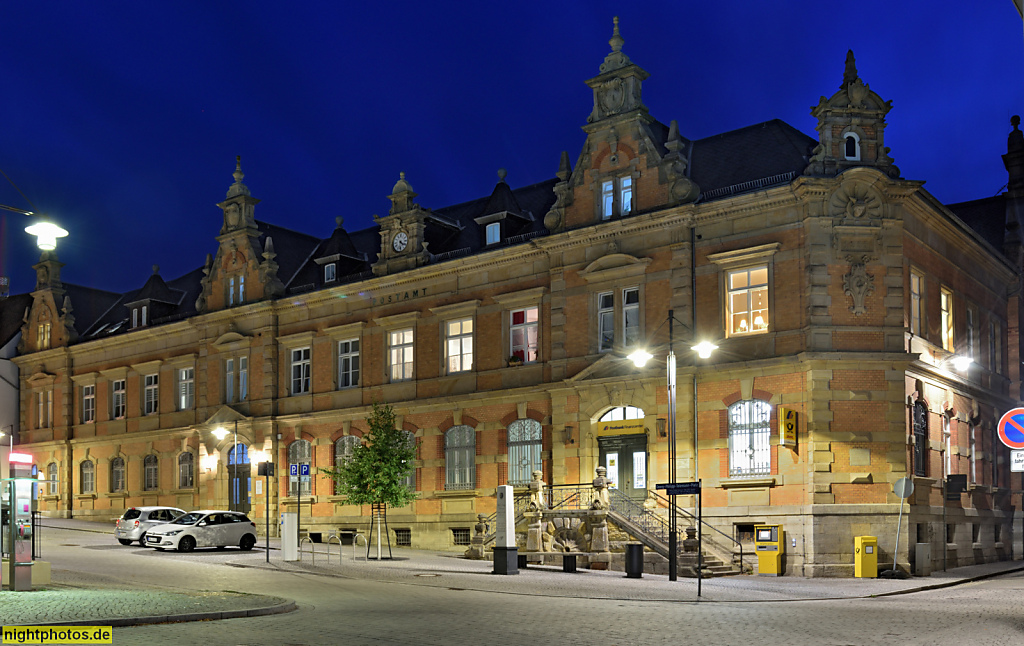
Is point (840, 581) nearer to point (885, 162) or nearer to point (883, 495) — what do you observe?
A: point (883, 495)

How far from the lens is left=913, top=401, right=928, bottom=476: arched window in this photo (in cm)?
3344

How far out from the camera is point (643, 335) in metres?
35.4

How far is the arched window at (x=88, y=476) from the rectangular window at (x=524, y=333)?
29.1 m

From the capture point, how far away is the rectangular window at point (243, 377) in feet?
161

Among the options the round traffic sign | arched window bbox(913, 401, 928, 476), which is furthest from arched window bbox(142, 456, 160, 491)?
the round traffic sign

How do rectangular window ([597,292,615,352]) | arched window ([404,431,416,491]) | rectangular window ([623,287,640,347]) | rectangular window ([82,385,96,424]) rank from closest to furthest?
1. rectangular window ([623,287,640,347])
2. rectangular window ([597,292,615,352])
3. arched window ([404,431,416,491])
4. rectangular window ([82,385,96,424])

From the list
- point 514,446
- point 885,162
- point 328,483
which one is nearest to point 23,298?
point 328,483

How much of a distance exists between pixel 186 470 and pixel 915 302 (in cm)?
3433

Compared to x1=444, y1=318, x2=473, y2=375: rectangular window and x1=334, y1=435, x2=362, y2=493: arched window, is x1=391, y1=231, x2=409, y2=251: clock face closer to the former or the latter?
x1=444, y1=318, x2=473, y2=375: rectangular window

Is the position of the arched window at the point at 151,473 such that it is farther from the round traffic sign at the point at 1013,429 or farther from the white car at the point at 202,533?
the round traffic sign at the point at 1013,429

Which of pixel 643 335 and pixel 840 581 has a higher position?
pixel 643 335

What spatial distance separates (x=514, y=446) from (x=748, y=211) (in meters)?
12.3

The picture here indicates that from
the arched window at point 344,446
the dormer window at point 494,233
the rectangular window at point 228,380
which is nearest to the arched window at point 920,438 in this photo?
the dormer window at point 494,233

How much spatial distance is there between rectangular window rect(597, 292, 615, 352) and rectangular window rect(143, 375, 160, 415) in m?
26.8
